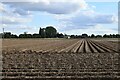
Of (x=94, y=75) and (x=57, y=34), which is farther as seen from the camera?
(x=57, y=34)

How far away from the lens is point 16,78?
36.2 feet

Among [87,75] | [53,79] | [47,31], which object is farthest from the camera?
[47,31]

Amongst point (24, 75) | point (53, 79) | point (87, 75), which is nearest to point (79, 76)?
point (87, 75)

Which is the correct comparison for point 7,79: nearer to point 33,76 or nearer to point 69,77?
point 33,76

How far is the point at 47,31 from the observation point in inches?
6476

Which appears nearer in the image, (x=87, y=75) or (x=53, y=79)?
(x=53, y=79)

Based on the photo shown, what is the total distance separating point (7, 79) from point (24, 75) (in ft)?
3.50

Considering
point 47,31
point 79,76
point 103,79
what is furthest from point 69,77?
point 47,31

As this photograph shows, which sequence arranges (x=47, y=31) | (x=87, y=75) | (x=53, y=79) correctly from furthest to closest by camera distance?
(x=47, y=31) → (x=87, y=75) → (x=53, y=79)

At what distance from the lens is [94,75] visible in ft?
38.6

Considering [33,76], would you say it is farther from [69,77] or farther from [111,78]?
[111,78]

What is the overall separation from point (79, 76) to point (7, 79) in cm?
285

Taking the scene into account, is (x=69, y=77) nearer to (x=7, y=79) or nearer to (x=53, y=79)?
(x=53, y=79)

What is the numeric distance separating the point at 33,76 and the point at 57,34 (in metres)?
160
